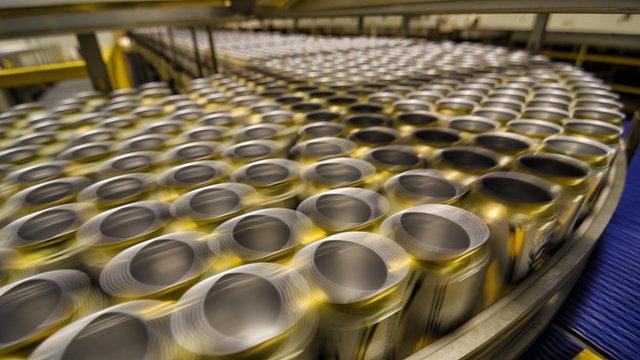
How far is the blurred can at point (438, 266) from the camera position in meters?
0.52

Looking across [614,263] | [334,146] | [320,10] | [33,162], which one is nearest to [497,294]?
[334,146]

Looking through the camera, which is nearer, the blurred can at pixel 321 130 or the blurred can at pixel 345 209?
the blurred can at pixel 345 209

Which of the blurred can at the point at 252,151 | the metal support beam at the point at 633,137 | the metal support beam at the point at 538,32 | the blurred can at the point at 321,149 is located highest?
the metal support beam at the point at 538,32

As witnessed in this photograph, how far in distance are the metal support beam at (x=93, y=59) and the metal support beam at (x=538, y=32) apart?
3.27 metres

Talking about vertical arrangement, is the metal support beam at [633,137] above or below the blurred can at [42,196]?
below

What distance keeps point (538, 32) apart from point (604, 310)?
2531 mm

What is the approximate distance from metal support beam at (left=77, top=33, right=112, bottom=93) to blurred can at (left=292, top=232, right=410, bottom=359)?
94.6 inches

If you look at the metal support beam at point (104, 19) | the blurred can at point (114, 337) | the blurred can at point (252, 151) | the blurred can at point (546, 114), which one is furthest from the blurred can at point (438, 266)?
the metal support beam at point (104, 19)

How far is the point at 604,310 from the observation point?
34.2 inches

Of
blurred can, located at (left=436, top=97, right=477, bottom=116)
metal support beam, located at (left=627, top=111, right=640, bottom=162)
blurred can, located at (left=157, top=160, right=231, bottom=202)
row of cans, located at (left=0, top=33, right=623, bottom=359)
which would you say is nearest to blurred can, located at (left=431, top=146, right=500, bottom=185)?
row of cans, located at (left=0, top=33, right=623, bottom=359)

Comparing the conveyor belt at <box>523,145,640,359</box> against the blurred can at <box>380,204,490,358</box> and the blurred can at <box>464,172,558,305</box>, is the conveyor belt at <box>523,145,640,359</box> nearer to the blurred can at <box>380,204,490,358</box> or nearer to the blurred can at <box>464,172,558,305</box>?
the blurred can at <box>464,172,558,305</box>

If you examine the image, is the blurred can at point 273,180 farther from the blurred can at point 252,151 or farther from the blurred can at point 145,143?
the blurred can at point 145,143

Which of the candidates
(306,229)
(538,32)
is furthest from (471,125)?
(538,32)

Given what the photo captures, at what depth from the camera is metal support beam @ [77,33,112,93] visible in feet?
7.14
